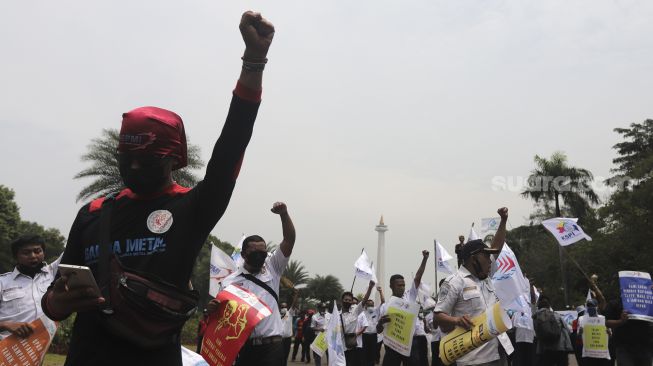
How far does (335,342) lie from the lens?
12758mm

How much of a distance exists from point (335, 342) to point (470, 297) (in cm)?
704

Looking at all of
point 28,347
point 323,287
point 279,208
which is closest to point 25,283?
point 28,347

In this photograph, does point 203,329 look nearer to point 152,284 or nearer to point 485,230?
point 152,284

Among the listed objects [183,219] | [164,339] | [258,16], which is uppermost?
[258,16]

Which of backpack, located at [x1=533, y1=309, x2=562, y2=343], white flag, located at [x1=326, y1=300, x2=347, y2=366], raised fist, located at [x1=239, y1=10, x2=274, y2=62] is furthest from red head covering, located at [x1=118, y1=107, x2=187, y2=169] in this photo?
backpack, located at [x1=533, y1=309, x2=562, y2=343]

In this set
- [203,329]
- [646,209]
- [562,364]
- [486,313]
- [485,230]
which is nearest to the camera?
[486,313]

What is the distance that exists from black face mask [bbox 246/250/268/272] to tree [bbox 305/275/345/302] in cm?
5299

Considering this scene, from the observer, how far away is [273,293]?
271 inches

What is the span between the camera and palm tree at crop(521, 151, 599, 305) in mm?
46250

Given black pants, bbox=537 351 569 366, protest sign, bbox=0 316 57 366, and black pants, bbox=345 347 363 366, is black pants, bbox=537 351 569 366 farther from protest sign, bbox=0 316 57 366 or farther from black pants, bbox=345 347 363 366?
protest sign, bbox=0 316 57 366

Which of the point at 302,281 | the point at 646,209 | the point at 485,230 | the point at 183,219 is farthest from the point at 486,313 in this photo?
the point at 302,281

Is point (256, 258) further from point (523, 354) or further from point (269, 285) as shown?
point (523, 354)

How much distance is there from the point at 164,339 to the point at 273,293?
4.72m

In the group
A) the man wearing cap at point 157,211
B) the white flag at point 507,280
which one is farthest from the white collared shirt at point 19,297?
the white flag at point 507,280
